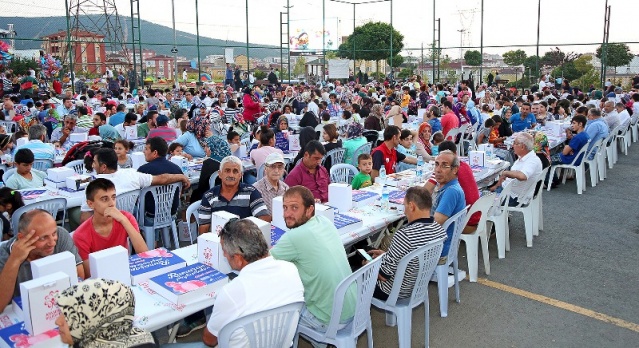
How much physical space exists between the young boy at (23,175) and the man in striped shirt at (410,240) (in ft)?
12.7

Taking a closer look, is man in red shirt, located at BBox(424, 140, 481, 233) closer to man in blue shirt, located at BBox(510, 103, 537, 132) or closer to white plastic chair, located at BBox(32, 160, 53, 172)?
white plastic chair, located at BBox(32, 160, 53, 172)

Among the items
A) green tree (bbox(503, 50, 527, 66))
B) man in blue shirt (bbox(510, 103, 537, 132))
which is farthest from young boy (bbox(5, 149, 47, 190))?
green tree (bbox(503, 50, 527, 66))

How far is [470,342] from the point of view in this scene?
3.96 metres

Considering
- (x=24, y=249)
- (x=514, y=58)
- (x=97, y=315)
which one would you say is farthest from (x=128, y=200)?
(x=514, y=58)

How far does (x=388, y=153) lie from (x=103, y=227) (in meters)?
3.71

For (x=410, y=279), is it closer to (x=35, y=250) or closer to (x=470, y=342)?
(x=470, y=342)

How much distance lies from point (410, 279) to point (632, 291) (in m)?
2.53

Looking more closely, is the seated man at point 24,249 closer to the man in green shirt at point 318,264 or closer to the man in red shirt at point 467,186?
the man in green shirt at point 318,264

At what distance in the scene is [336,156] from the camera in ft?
24.1

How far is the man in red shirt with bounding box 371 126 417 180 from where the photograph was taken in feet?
20.4

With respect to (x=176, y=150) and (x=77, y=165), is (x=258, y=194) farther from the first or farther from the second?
(x=77, y=165)

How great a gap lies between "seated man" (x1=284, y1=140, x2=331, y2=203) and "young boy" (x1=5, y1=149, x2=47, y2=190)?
2.58 meters

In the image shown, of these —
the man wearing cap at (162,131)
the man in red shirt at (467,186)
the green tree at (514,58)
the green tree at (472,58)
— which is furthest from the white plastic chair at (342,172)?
the green tree at (514,58)

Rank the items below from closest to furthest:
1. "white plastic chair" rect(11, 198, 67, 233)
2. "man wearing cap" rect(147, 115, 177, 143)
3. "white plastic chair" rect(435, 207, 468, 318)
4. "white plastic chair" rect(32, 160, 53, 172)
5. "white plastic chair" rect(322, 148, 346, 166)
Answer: "white plastic chair" rect(435, 207, 468, 318), "white plastic chair" rect(11, 198, 67, 233), "white plastic chair" rect(32, 160, 53, 172), "white plastic chair" rect(322, 148, 346, 166), "man wearing cap" rect(147, 115, 177, 143)
